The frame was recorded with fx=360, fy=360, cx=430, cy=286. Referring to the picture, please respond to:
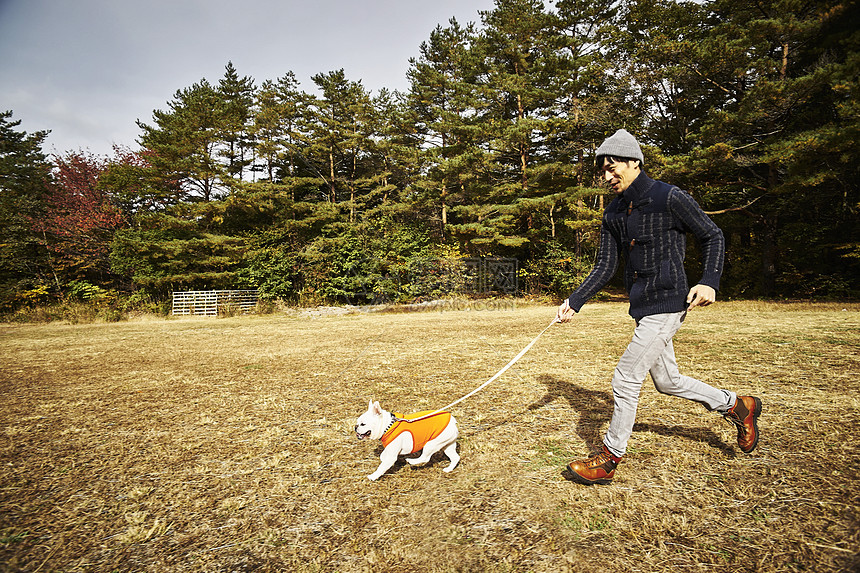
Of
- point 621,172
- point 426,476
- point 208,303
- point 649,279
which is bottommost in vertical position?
point 426,476

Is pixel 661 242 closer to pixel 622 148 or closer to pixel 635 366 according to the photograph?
pixel 622 148

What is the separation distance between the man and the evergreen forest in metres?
14.1

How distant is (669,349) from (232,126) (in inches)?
951

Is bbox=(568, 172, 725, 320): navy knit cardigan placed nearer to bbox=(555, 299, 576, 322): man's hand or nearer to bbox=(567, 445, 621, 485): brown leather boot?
bbox=(555, 299, 576, 322): man's hand

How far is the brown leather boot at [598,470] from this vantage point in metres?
2.35

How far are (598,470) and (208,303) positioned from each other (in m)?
19.8

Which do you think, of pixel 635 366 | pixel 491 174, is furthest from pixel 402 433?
pixel 491 174

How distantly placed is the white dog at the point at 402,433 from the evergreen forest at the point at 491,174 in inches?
612

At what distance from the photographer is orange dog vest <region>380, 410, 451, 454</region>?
100 inches

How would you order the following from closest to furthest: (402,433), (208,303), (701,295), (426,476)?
1. (701,295)
2. (402,433)
3. (426,476)
4. (208,303)

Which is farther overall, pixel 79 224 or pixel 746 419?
pixel 79 224

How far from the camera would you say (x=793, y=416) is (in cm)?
330

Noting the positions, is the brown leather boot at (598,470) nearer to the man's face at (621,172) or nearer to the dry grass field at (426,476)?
the dry grass field at (426,476)

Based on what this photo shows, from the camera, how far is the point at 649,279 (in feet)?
7.83
